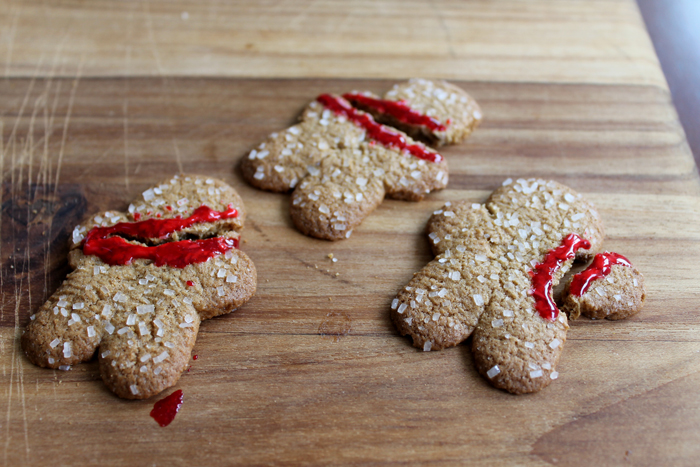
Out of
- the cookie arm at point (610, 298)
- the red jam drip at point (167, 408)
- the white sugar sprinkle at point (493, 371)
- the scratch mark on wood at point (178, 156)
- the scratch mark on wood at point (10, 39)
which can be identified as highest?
the scratch mark on wood at point (10, 39)

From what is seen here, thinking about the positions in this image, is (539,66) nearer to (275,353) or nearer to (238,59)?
(238,59)

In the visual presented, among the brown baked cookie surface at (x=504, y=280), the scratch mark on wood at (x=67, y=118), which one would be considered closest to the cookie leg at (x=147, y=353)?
the brown baked cookie surface at (x=504, y=280)

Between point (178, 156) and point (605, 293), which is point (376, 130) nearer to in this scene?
point (178, 156)

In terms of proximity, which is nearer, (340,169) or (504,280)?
(504,280)

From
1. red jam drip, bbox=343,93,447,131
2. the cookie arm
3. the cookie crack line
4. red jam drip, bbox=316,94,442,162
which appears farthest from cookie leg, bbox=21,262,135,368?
the cookie arm

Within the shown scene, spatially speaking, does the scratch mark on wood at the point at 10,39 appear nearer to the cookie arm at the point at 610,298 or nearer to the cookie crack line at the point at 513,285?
the cookie crack line at the point at 513,285

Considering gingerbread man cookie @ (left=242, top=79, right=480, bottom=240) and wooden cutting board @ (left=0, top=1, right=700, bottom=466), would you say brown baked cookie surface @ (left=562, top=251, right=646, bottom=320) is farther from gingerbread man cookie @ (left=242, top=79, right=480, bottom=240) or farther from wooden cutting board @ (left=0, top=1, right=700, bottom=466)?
gingerbread man cookie @ (left=242, top=79, right=480, bottom=240)

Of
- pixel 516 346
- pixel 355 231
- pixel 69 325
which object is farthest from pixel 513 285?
pixel 69 325
